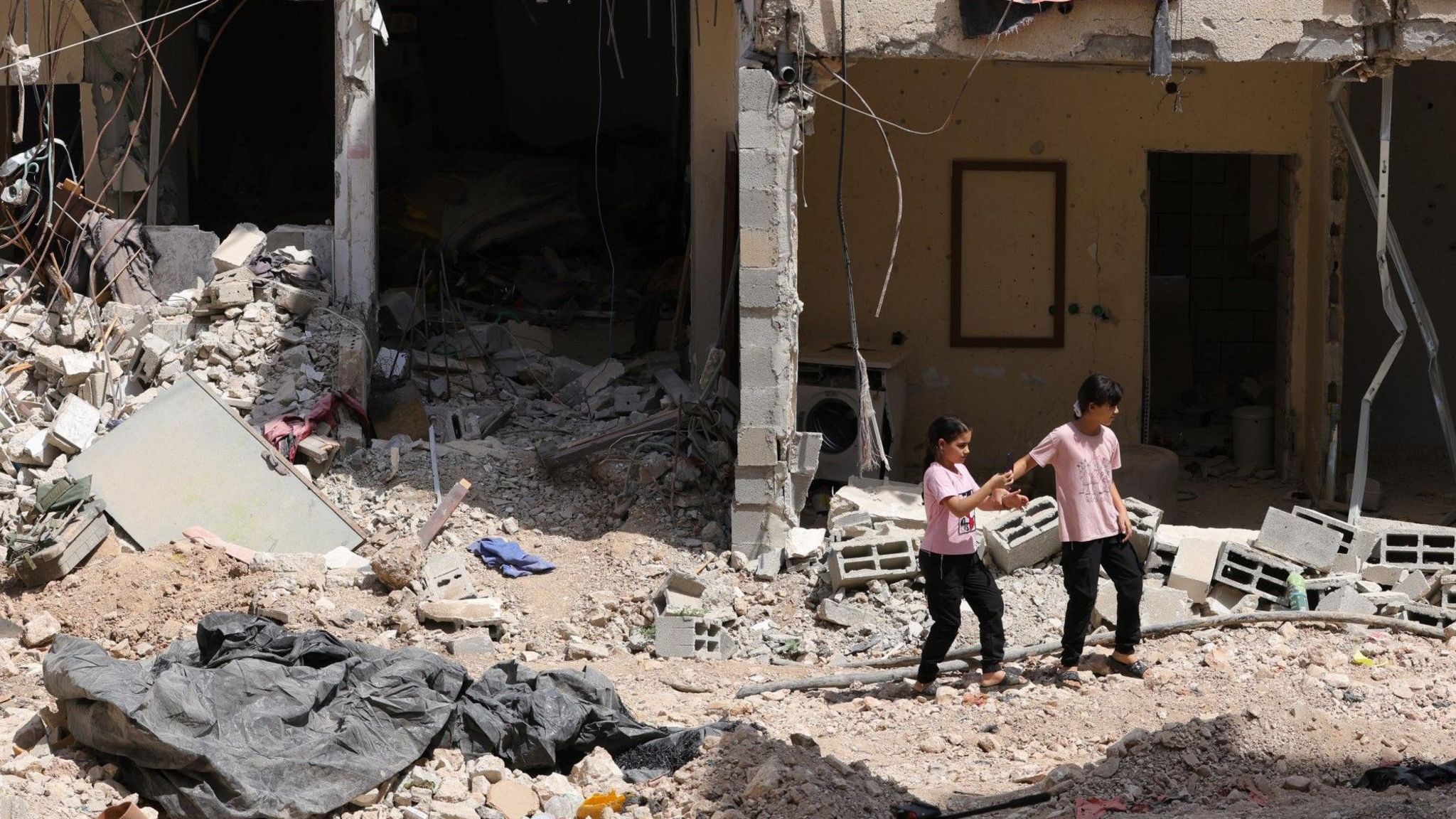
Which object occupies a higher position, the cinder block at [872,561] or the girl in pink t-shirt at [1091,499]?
the girl in pink t-shirt at [1091,499]

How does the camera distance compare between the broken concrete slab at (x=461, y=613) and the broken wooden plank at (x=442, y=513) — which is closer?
the broken concrete slab at (x=461, y=613)

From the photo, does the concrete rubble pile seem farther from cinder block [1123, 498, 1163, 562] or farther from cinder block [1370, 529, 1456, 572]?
cinder block [1370, 529, 1456, 572]

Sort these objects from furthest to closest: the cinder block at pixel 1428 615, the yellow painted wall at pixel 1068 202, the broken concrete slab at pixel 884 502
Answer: the yellow painted wall at pixel 1068 202, the broken concrete slab at pixel 884 502, the cinder block at pixel 1428 615

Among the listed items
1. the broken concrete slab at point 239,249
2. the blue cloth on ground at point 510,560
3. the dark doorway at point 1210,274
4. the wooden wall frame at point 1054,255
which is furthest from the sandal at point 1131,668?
the dark doorway at point 1210,274

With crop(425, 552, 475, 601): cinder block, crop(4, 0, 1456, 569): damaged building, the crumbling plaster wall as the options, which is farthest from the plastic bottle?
crop(425, 552, 475, 601): cinder block

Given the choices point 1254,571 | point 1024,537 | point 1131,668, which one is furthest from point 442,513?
point 1254,571

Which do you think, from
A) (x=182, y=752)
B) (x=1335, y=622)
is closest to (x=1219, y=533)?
(x=1335, y=622)

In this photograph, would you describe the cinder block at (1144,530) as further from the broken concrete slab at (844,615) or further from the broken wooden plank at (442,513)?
the broken wooden plank at (442,513)

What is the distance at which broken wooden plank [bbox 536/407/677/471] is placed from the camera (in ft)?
34.1

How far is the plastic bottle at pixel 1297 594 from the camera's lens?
27.7 feet

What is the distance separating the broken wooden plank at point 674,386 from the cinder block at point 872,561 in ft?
7.67

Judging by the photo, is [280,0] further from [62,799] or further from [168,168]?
[62,799]

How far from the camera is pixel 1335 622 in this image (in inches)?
325

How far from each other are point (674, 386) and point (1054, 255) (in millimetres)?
3221
